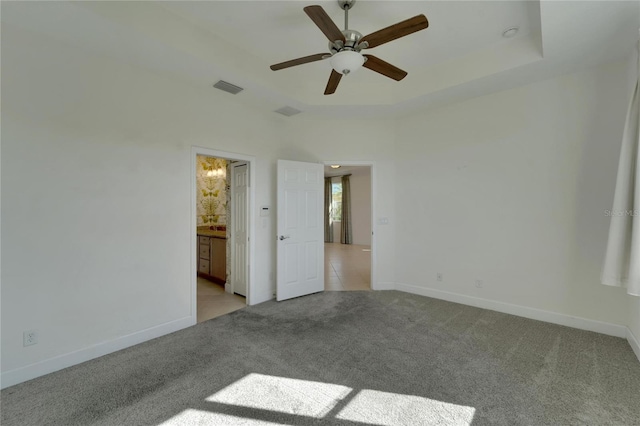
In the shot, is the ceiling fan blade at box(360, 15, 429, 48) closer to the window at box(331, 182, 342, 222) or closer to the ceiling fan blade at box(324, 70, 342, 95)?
the ceiling fan blade at box(324, 70, 342, 95)

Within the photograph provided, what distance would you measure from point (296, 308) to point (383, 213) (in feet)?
7.07

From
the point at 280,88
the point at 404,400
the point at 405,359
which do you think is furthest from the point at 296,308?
the point at 280,88

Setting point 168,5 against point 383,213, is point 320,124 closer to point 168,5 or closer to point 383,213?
point 383,213

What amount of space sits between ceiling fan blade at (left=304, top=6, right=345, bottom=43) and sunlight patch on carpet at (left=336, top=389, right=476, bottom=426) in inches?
107

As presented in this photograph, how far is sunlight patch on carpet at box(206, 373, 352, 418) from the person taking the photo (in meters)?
1.87

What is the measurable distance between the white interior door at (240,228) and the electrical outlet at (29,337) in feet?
7.19

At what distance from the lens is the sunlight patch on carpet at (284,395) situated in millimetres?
1874

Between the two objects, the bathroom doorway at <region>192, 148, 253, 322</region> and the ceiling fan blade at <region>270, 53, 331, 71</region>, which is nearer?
the ceiling fan blade at <region>270, 53, 331, 71</region>

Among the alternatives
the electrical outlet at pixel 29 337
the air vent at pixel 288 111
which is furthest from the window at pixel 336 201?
the electrical outlet at pixel 29 337

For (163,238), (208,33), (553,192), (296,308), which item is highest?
(208,33)

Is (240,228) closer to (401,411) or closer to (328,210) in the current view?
(401,411)

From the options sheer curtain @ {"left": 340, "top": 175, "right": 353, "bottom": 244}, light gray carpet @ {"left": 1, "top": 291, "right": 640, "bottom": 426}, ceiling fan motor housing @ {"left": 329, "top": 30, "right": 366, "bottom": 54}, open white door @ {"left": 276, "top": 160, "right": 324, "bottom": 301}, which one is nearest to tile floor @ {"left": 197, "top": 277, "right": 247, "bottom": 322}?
light gray carpet @ {"left": 1, "top": 291, "right": 640, "bottom": 426}

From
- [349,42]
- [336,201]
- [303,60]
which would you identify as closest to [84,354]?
[303,60]

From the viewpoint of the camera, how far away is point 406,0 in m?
2.45
